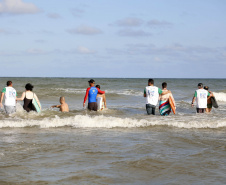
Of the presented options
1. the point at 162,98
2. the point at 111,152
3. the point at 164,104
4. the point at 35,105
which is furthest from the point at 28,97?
the point at 111,152

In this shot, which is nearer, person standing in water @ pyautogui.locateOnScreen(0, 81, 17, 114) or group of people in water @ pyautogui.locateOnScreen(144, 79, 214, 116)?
group of people in water @ pyautogui.locateOnScreen(144, 79, 214, 116)

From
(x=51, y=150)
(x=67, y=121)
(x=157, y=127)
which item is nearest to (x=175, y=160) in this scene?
(x=51, y=150)

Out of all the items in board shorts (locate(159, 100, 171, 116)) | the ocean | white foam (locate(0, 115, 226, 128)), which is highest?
board shorts (locate(159, 100, 171, 116))

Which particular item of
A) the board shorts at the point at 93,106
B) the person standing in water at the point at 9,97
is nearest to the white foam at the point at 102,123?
the person standing in water at the point at 9,97

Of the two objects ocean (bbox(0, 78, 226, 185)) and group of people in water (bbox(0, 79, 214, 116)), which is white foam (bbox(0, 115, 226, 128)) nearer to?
ocean (bbox(0, 78, 226, 185))

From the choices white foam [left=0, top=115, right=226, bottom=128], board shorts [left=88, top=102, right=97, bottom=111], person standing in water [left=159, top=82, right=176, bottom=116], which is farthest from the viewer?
board shorts [left=88, top=102, right=97, bottom=111]

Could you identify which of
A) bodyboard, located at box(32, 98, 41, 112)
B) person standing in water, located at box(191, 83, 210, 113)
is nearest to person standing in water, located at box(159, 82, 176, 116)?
person standing in water, located at box(191, 83, 210, 113)

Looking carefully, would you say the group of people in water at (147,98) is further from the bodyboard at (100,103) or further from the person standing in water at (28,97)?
the bodyboard at (100,103)

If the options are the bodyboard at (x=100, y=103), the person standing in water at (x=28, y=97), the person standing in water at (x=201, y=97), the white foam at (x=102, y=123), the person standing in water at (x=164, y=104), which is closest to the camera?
the white foam at (x=102, y=123)

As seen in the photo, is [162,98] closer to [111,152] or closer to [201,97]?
[201,97]

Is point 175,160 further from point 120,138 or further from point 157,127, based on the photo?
point 157,127

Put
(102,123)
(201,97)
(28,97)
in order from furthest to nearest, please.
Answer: (201,97) → (28,97) → (102,123)

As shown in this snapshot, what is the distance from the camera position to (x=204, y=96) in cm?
1230

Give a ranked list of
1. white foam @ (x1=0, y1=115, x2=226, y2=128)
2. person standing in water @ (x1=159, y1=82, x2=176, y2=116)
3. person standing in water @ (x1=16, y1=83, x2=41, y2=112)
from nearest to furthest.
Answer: white foam @ (x1=0, y1=115, x2=226, y2=128), person standing in water @ (x1=16, y1=83, x2=41, y2=112), person standing in water @ (x1=159, y1=82, x2=176, y2=116)
